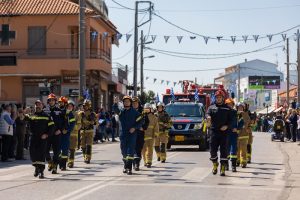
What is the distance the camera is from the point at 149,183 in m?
14.5

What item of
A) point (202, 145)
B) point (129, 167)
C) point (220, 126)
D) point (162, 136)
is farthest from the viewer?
point (202, 145)

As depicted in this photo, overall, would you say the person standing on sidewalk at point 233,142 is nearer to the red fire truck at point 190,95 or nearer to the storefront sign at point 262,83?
the red fire truck at point 190,95

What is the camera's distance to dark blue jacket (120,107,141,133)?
55.0 feet

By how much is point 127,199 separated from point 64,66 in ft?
111

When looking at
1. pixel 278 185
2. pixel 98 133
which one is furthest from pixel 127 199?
pixel 98 133

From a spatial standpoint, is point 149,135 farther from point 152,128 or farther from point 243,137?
point 243,137

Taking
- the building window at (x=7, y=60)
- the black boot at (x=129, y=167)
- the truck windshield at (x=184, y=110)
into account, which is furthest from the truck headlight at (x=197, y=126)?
the building window at (x=7, y=60)

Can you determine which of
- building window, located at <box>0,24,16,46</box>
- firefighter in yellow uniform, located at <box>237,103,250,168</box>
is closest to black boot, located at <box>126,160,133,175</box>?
firefighter in yellow uniform, located at <box>237,103,250,168</box>

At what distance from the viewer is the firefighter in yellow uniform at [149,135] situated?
61.7ft

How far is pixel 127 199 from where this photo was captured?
39.3 feet

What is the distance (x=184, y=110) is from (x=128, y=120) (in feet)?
38.3

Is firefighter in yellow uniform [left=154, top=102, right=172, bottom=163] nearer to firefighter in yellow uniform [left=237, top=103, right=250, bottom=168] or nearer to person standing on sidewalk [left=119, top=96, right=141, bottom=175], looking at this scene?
firefighter in yellow uniform [left=237, top=103, right=250, bottom=168]

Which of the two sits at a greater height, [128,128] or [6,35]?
[6,35]

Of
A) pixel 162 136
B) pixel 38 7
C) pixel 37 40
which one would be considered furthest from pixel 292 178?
pixel 38 7
